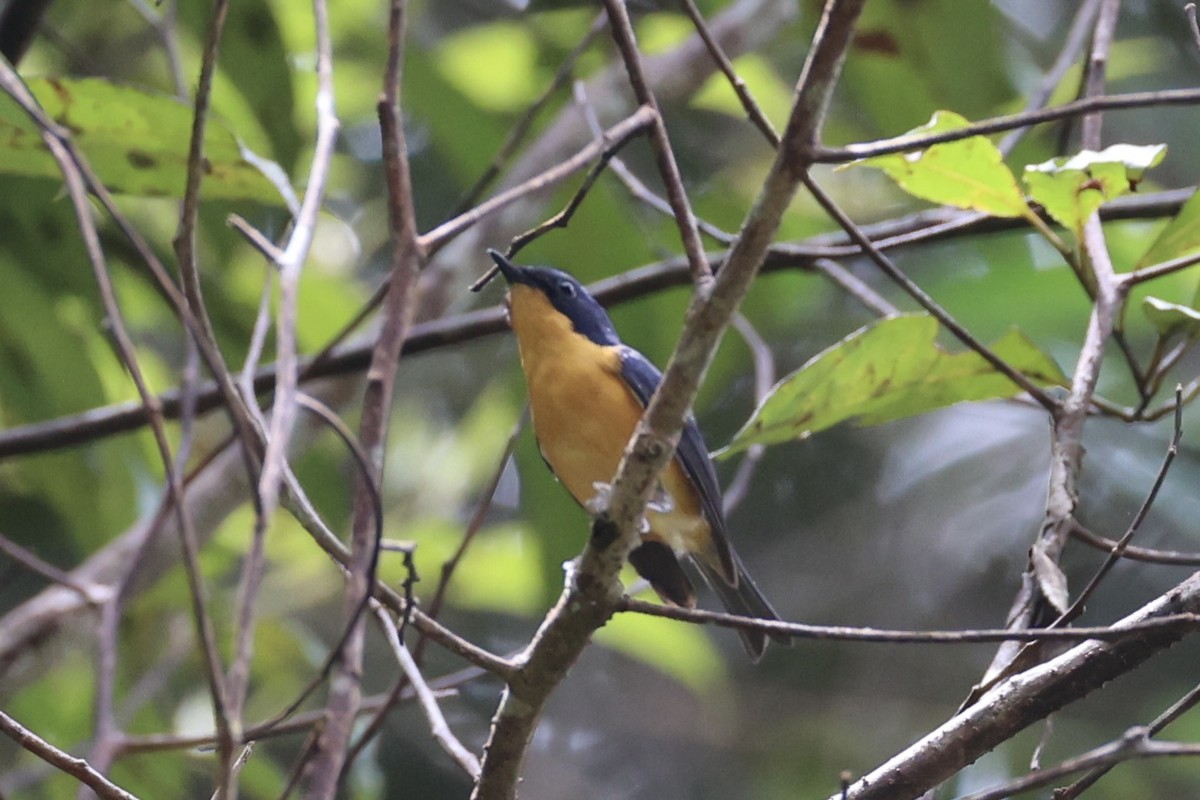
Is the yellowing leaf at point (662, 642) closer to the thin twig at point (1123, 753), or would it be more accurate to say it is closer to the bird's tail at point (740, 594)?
the bird's tail at point (740, 594)

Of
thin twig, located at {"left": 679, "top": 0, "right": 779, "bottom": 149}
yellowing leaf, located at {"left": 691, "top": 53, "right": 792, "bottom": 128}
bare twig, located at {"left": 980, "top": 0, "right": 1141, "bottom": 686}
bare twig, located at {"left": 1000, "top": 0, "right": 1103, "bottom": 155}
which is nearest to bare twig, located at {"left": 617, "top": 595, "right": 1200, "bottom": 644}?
bare twig, located at {"left": 980, "top": 0, "right": 1141, "bottom": 686}

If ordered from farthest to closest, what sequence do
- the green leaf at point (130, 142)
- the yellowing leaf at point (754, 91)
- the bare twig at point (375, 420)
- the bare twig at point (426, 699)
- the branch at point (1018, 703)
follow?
the yellowing leaf at point (754, 91)
the green leaf at point (130, 142)
the bare twig at point (426, 699)
the branch at point (1018, 703)
the bare twig at point (375, 420)

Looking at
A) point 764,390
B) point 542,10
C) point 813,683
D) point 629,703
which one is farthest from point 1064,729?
point 542,10

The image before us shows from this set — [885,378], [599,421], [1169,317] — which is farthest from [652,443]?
[599,421]

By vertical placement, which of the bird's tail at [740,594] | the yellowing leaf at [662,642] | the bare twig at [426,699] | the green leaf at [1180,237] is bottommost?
the bare twig at [426,699]

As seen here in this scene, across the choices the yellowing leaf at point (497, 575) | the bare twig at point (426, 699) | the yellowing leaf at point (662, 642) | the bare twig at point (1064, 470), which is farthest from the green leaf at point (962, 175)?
the yellowing leaf at point (497, 575)

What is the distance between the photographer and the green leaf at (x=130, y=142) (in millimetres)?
2695

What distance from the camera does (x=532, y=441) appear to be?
4.22m

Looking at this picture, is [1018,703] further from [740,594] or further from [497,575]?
[497,575]

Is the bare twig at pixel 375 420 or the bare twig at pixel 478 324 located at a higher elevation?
the bare twig at pixel 478 324

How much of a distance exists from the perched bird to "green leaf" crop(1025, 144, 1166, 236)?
4.35ft

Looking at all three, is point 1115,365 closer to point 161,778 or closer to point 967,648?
point 967,648

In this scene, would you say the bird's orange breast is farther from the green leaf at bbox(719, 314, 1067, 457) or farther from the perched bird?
the green leaf at bbox(719, 314, 1067, 457)

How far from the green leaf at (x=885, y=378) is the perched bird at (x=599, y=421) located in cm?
94
